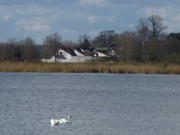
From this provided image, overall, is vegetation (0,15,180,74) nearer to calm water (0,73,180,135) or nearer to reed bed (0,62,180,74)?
reed bed (0,62,180,74)

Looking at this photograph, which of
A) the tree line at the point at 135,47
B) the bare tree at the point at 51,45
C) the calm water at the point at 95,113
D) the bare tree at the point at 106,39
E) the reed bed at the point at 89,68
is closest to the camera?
the calm water at the point at 95,113

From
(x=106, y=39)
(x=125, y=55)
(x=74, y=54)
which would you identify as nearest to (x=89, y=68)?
(x=125, y=55)

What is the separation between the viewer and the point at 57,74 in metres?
42.4

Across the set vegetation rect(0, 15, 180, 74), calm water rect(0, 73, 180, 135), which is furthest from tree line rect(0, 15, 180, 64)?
calm water rect(0, 73, 180, 135)

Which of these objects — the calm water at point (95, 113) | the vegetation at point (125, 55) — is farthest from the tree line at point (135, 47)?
the calm water at point (95, 113)

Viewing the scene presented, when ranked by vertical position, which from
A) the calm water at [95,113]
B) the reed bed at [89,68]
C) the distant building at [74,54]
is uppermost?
the distant building at [74,54]

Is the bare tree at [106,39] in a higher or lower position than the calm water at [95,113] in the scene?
higher

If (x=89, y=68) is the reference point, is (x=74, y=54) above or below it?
above

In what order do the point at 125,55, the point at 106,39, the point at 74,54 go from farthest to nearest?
the point at 106,39, the point at 74,54, the point at 125,55

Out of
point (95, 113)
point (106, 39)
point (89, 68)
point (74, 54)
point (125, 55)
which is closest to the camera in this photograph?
point (95, 113)

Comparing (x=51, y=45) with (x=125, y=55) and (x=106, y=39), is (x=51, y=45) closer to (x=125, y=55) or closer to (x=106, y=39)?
(x=106, y=39)

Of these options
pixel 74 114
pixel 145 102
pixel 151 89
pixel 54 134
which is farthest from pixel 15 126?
pixel 151 89

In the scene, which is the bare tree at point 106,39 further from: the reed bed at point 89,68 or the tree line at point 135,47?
the reed bed at point 89,68

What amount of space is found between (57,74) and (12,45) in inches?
1119
